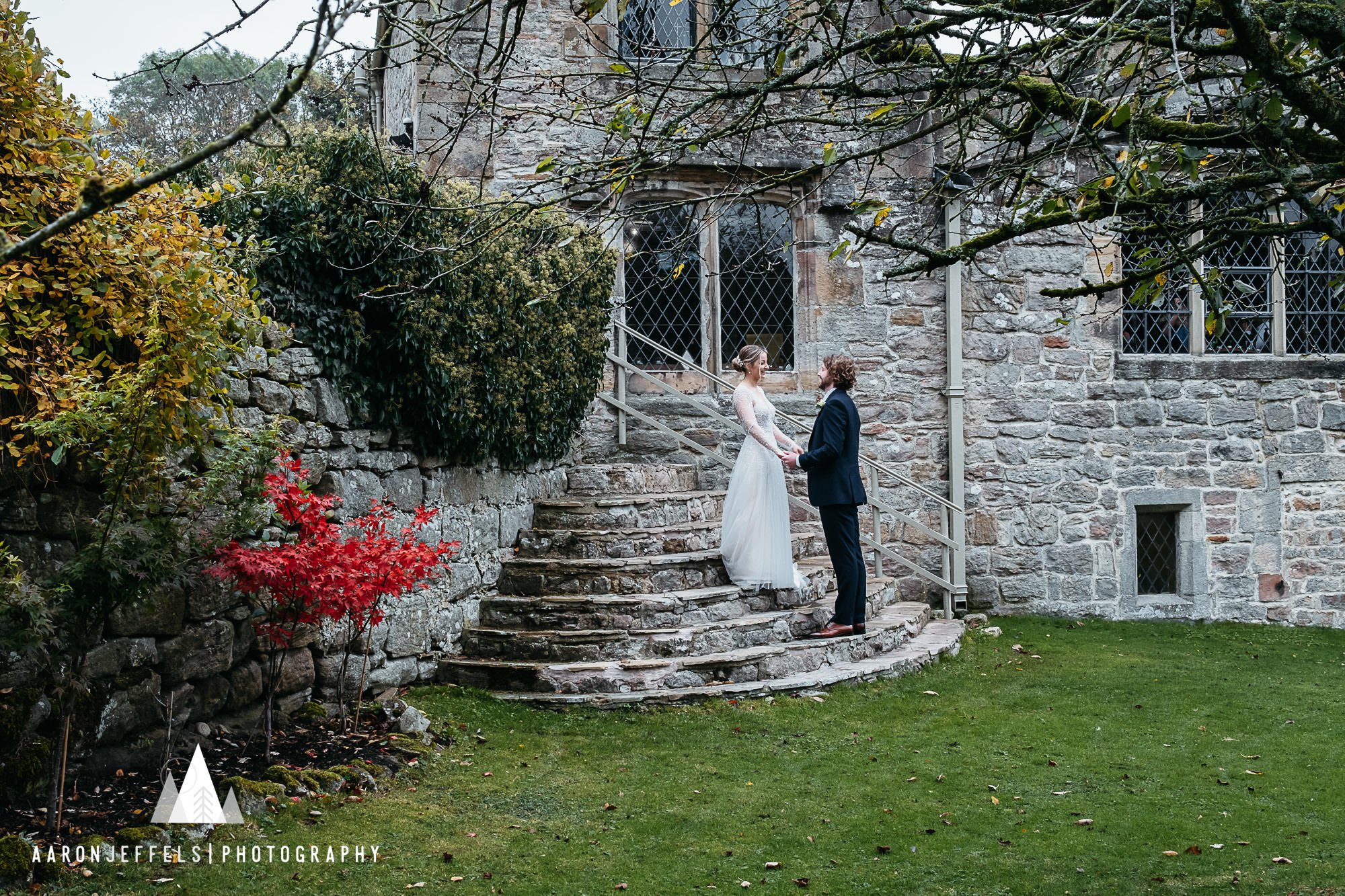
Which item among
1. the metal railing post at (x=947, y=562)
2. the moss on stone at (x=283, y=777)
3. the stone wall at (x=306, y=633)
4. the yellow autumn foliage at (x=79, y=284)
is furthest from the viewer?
the metal railing post at (x=947, y=562)

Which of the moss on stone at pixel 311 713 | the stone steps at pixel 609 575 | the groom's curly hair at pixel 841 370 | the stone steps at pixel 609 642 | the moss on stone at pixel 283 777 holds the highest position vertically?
the groom's curly hair at pixel 841 370

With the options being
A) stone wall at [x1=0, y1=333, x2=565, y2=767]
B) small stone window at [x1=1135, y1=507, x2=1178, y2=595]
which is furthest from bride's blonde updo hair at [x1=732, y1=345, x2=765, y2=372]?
small stone window at [x1=1135, y1=507, x2=1178, y2=595]

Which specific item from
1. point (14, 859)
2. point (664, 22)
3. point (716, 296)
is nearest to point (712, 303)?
point (716, 296)

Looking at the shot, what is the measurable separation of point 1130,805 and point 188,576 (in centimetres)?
454

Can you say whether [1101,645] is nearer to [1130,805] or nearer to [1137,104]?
[1130,805]

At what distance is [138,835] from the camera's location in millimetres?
4180

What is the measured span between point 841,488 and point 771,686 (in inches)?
63.3

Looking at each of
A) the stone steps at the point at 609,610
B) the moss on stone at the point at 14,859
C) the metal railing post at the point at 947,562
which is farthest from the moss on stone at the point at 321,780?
the metal railing post at the point at 947,562

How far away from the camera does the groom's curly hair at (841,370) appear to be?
8062 millimetres

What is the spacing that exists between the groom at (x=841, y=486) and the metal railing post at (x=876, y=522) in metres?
1.76

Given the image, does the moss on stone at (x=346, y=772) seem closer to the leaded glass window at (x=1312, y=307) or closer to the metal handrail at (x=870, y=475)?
the metal handrail at (x=870, y=475)

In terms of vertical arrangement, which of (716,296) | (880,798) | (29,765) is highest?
(716,296)

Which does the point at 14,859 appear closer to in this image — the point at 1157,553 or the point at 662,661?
the point at 662,661

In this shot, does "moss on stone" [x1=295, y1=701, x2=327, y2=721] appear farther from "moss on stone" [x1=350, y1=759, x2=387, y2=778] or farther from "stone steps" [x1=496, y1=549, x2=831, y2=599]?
"stone steps" [x1=496, y1=549, x2=831, y2=599]
